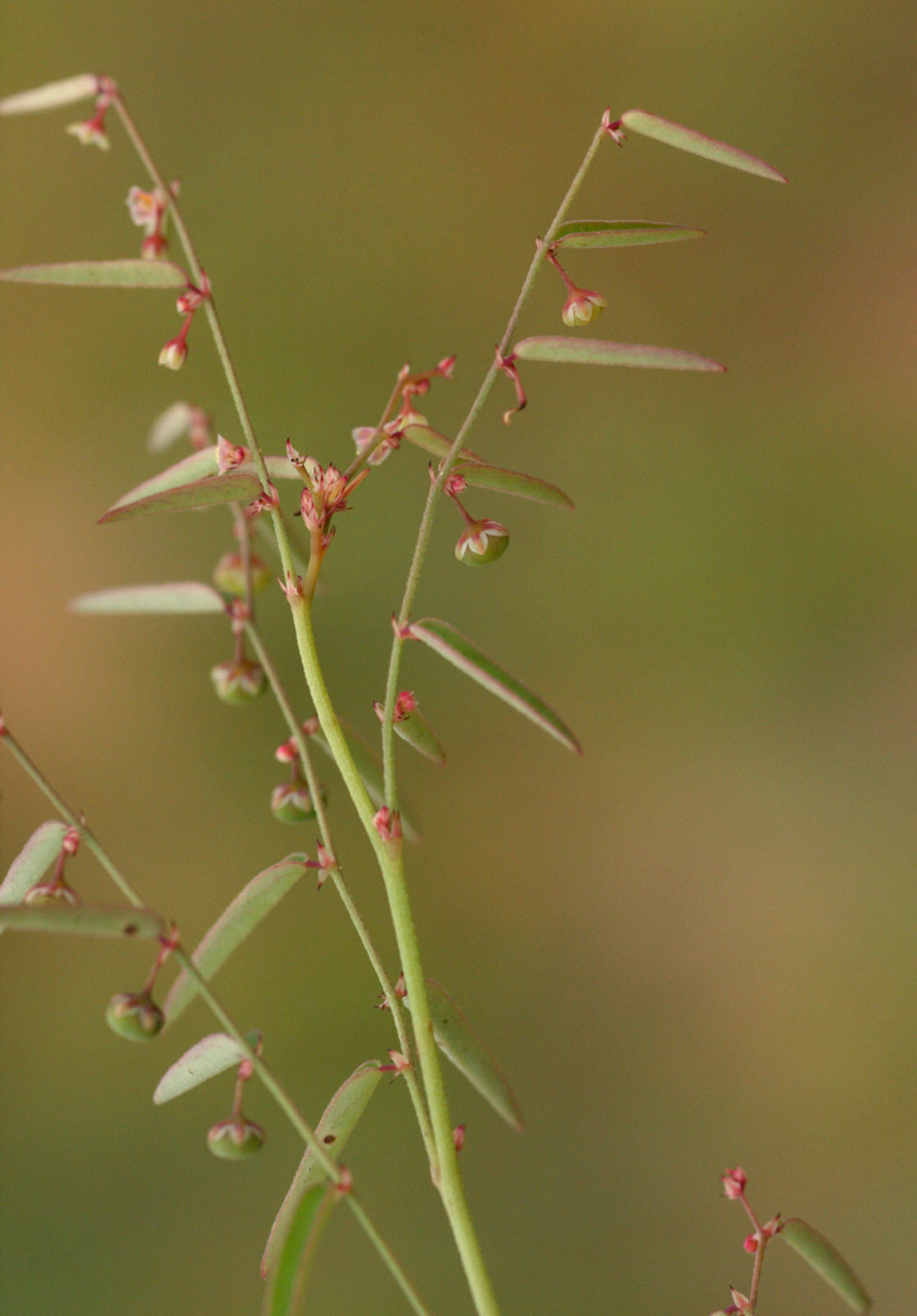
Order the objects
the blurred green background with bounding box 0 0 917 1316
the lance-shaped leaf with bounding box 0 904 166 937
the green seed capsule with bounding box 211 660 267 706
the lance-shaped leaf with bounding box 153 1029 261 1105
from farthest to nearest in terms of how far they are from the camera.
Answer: the blurred green background with bounding box 0 0 917 1316, the green seed capsule with bounding box 211 660 267 706, the lance-shaped leaf with bounding box 153 1029 261 1105, the lance-shaped leaf with bounding box 0 904 166 937

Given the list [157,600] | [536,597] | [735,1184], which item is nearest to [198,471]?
[157,600]

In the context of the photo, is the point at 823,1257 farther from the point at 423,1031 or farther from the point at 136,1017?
the point at 136,1017

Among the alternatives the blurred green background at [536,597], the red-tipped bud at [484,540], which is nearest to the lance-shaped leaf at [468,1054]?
the red-tipped bud at [484,540]

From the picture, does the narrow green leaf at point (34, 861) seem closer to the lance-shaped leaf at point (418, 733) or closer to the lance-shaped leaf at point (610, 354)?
the lance-shaped leaf at point (418, 733)

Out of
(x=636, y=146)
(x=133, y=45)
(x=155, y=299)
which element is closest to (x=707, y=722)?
(x=636, y=146)

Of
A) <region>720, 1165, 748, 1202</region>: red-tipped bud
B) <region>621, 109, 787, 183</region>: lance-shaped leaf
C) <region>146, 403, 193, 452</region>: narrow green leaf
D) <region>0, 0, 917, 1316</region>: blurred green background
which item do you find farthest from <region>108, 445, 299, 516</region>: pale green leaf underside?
<region>0, 0, 917, 1316</region>: blurred green background

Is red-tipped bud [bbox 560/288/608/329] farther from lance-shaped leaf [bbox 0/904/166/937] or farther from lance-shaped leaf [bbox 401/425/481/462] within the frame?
lance-shaped leaf [bbox 0/904/166/937]

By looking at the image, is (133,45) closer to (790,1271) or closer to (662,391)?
(662,391)

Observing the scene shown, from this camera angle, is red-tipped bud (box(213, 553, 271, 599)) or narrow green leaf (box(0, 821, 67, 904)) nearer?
narrow green leaf (box(0, 821, 67, 904))
